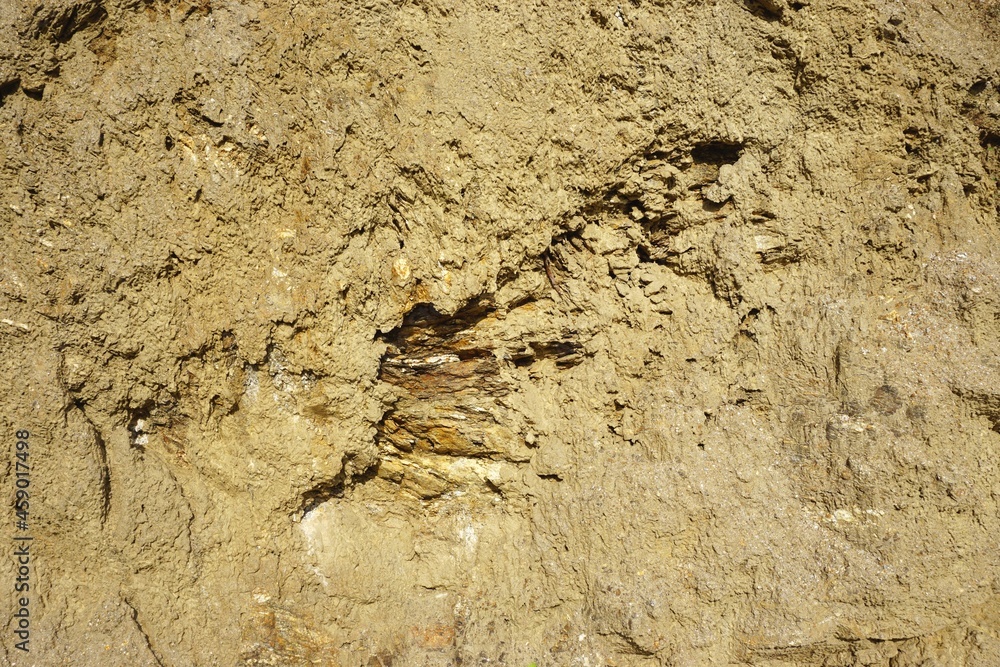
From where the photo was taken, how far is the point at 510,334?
97.1 inches

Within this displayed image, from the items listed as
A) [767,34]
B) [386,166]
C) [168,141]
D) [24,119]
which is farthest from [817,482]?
[24,119]

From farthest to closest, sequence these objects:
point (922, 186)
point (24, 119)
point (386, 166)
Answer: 1. point (922, 186)
2. point (386, 166)
3. point (24, 119)

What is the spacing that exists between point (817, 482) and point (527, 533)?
989mm

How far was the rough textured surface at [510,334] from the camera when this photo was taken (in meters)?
2.26

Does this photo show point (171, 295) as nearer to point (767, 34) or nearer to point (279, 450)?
point (279, 450)

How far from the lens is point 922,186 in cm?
250

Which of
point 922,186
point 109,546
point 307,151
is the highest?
point 922,186

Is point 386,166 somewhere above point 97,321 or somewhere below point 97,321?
above

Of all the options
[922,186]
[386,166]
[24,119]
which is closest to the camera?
[24,119]

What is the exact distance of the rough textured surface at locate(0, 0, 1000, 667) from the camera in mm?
2256

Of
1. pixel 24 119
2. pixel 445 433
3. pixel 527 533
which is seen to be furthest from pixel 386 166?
pixel 527 533

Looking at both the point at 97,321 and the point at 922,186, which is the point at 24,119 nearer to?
the point at 97,321

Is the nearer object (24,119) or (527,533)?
(24,119)

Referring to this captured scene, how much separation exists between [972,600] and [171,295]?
9.18ft
